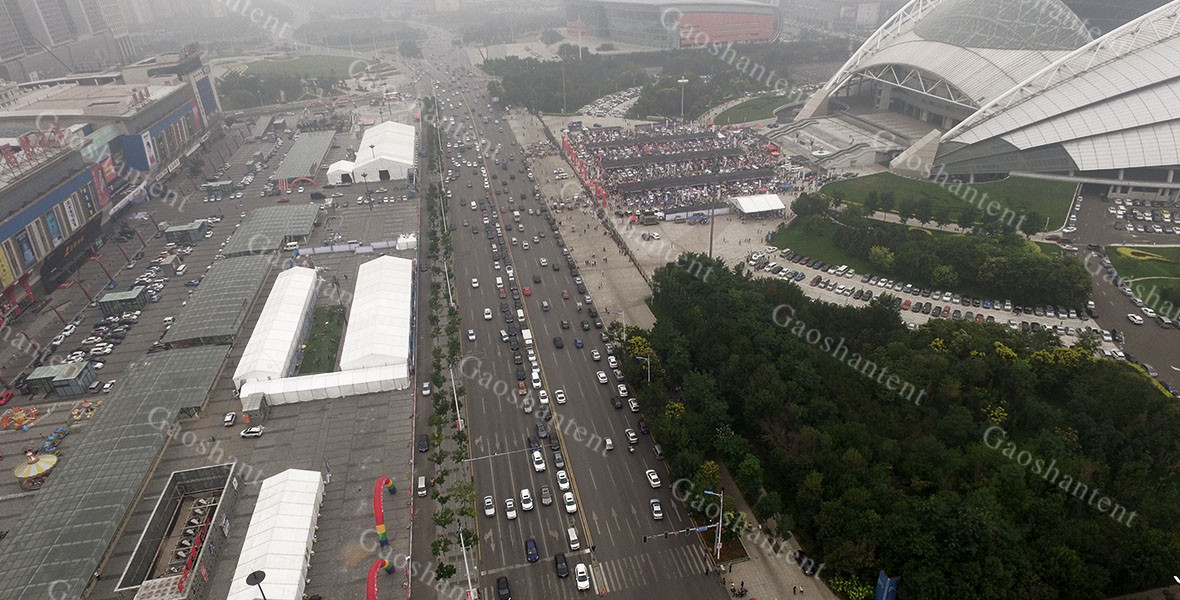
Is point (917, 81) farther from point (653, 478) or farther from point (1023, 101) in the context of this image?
point (653, 478)

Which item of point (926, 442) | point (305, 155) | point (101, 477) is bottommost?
point (926, 442)

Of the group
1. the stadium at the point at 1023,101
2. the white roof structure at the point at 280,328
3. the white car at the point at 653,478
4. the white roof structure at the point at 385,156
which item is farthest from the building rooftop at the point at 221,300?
the stadium at the point at 1023,101

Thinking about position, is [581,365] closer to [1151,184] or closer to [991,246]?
[991,246]

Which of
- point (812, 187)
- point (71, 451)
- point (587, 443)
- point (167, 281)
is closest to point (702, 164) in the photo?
point (812, 187)

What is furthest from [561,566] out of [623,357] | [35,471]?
[35,471]

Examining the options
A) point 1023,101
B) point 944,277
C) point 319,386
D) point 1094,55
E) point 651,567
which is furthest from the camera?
point 1023,101

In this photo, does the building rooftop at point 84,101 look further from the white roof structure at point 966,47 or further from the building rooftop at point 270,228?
the white roof structure at point 966,47
